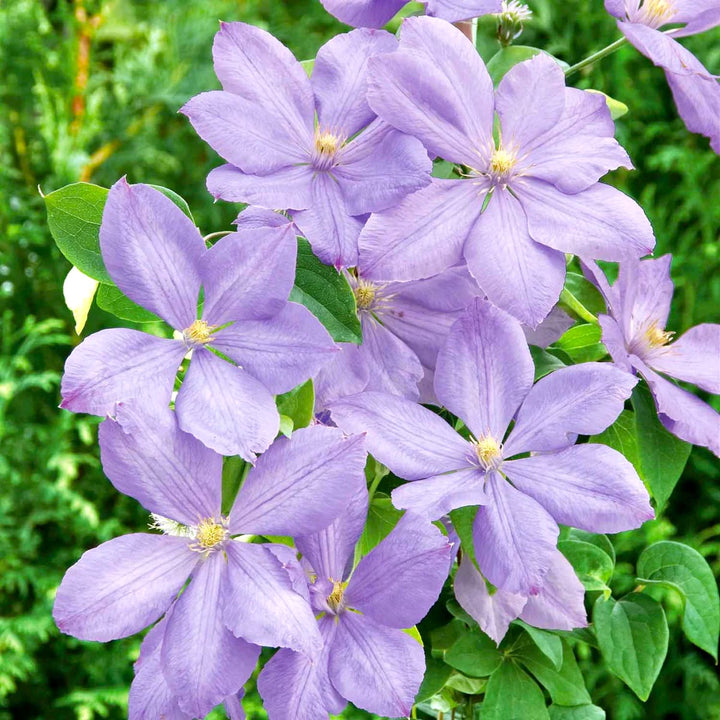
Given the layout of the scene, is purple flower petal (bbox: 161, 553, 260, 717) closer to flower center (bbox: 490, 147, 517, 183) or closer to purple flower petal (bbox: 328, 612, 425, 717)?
purple flower petal (bbox: 328, 612, 425, 717)

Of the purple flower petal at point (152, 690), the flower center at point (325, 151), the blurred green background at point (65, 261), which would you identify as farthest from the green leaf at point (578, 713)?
the blurred green background at point (65, 261)

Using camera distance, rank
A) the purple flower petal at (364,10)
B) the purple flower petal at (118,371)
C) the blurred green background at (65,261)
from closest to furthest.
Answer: the purple flower petal at (118,371)
the purple flower petal at (364,10)
the blurred green background at (65,261)

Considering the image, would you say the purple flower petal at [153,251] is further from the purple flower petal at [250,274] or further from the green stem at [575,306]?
the green stem at [575,306]

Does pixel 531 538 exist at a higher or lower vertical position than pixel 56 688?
higher

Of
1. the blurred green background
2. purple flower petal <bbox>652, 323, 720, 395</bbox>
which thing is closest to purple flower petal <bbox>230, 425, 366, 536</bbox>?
purple flower petal <bbox>652, 323, 720, 395</bbox>

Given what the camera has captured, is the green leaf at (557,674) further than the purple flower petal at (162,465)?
Yes

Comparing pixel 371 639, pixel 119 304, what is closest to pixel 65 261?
pixel 119 304

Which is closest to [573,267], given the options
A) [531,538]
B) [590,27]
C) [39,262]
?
[531,538]

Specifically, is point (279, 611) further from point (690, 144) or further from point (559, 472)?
point (690, 144)
